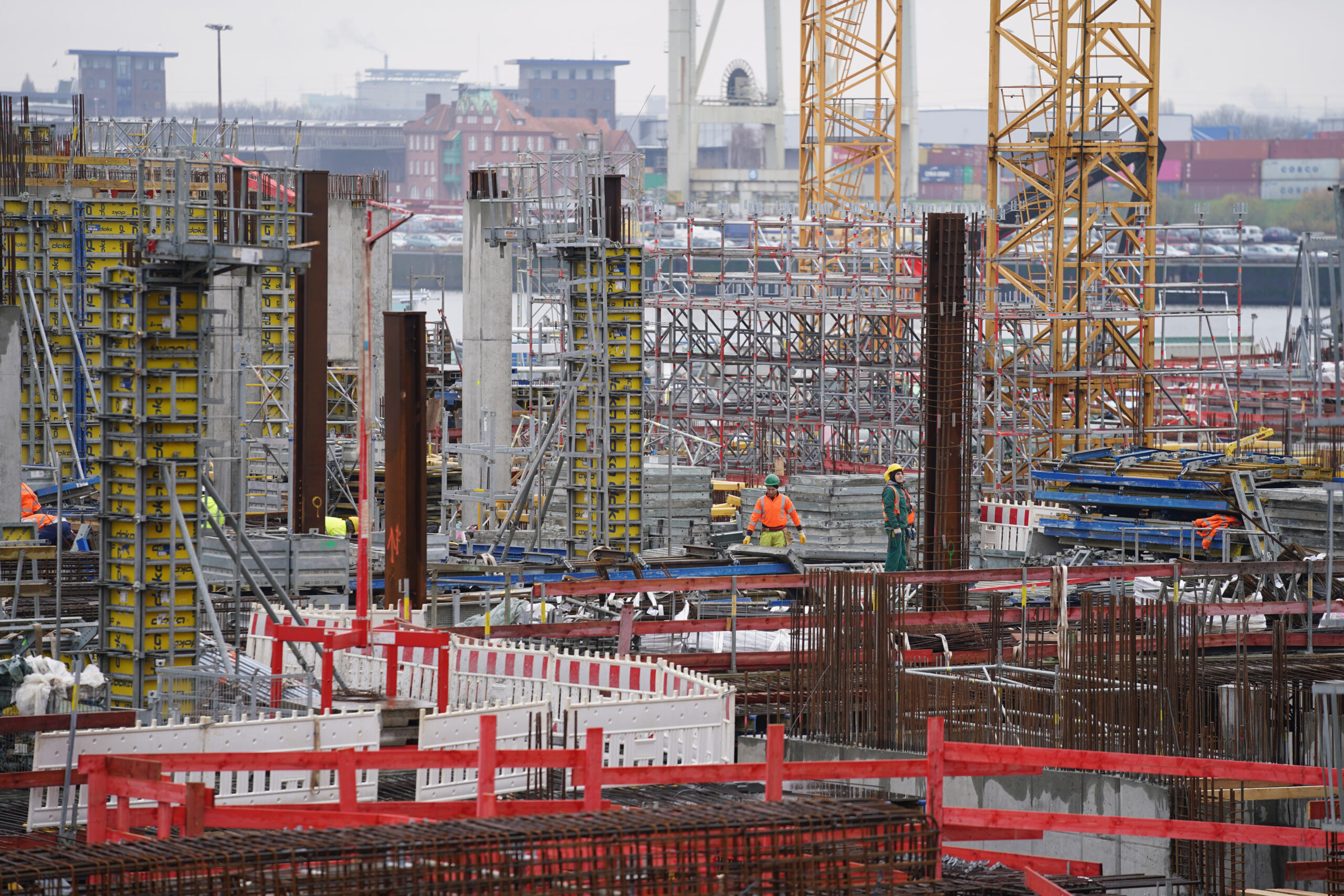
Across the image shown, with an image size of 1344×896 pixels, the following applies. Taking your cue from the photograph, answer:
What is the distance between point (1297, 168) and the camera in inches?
5974

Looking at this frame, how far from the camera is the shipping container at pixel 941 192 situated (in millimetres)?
173875

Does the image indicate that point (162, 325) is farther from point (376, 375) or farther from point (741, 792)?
point (376, 375)

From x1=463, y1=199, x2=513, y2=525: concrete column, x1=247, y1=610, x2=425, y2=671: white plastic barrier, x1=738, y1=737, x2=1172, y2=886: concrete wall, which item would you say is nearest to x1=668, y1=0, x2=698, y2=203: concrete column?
x1=463, y1=199, x2=513, y2=525: concrete column

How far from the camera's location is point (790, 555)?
1978 cm

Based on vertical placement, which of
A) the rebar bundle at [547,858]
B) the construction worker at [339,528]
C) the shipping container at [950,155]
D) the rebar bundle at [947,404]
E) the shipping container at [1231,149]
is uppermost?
the shipping container at [950,155]

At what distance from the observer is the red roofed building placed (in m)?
166

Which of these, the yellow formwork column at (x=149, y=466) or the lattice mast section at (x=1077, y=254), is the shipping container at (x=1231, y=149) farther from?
the yellow formwork column at (x=149, y=466)

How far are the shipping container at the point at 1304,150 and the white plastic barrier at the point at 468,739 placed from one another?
154 meters

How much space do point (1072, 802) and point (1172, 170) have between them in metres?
153

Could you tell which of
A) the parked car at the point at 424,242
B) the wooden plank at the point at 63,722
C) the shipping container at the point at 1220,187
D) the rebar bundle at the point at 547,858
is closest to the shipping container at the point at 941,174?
the shipping container at the point at 1220,187

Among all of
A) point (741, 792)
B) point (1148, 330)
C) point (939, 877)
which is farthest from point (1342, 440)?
point (939, 877)

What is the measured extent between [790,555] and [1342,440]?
11.4 m

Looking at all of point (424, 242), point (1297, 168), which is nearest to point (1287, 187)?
point (1297, 168)

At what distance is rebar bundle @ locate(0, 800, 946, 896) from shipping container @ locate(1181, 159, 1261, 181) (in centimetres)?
15344
